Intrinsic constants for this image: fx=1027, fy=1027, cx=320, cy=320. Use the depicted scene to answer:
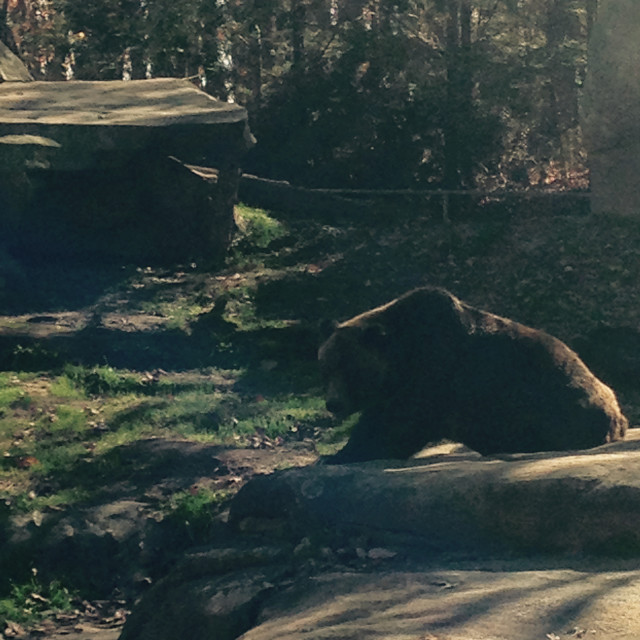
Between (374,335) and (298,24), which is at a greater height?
(298,24)

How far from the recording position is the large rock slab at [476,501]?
4.78 m

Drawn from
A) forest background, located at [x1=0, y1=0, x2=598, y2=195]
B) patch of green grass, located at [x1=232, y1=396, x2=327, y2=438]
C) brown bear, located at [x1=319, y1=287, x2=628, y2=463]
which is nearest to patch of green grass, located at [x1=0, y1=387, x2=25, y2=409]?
patch of green grass, located at [x1=232, y1=396, x2=327, y2=438]

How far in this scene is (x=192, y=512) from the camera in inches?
291

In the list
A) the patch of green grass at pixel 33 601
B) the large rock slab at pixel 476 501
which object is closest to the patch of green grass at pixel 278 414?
the patch of green grass at pixel 33 601

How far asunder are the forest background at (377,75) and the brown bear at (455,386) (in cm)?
988

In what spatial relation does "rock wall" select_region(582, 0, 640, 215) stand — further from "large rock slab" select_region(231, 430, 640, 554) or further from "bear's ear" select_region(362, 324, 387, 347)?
"large rock slab" select_region(231, 430, 640, 554)

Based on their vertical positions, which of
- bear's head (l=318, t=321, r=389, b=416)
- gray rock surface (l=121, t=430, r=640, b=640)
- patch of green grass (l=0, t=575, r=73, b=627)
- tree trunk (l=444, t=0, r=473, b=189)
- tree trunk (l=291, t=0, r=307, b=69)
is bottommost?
patch of green grass (l=0, t=575, r=73, b=627)

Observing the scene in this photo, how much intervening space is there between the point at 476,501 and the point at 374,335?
70.8 inches

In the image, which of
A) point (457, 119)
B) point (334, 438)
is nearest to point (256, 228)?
point (457, 119)

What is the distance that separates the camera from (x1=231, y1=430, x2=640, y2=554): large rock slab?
188 inches

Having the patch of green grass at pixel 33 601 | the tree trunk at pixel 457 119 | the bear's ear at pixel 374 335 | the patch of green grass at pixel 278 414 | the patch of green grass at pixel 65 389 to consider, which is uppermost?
the tree trunk at pixel 457 119

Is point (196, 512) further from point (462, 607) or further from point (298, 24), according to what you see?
point (298, 24)

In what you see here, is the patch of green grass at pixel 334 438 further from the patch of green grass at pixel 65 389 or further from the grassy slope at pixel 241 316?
the patch of green grass at pixel 65 389

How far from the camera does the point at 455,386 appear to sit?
656cm
